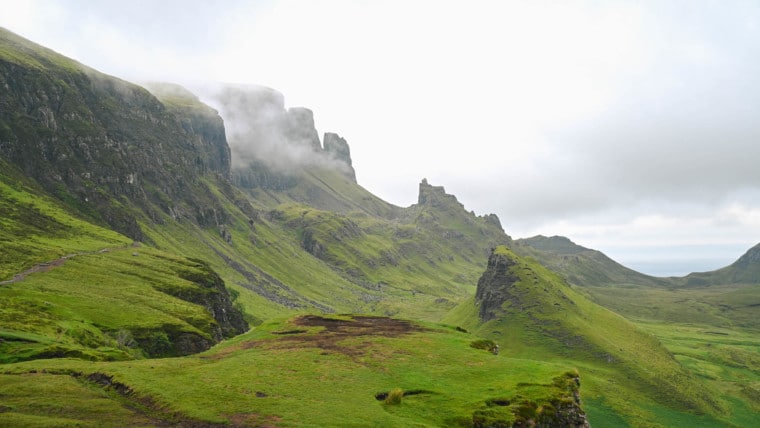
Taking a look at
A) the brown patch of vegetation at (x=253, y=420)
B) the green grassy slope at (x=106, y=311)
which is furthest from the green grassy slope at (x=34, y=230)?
the brown patch of vegetation at (x=253, y=420)

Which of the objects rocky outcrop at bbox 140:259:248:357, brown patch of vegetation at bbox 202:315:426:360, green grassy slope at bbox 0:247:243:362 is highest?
brown patch of vegetation at bbox 202:315:426:360

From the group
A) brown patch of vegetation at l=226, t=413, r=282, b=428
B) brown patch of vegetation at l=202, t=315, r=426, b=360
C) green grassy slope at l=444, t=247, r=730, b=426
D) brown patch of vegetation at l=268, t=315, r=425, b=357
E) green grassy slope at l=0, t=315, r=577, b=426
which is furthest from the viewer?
green grassy slope at l=444, t=247, r=730, b=426

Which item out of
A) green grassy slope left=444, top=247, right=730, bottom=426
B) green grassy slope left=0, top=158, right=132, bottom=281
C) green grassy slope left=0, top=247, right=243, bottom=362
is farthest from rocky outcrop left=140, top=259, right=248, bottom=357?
green grassy slope left=444, top=247, right=730, bottom=426

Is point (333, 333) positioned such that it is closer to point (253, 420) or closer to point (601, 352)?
point (253, 420)

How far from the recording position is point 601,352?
149250 millimetres

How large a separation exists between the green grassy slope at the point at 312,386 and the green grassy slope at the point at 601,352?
246 ft

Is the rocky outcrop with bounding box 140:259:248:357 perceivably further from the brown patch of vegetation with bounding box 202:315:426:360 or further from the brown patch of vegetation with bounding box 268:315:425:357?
the brown patch of vegetation with bounding box 268:315:425:357

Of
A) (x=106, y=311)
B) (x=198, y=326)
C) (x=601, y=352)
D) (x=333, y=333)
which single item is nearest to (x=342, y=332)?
(x=333, y=333)

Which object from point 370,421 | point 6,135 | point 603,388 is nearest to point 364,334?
point 370,421

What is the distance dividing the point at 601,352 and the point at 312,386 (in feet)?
450

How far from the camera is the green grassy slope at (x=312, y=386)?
38.8m

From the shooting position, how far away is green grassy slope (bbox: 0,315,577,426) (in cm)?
3881

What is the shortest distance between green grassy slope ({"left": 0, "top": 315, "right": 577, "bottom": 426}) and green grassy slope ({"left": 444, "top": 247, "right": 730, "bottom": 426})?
74.9m

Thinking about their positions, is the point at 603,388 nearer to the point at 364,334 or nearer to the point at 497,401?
the point at 364,334
